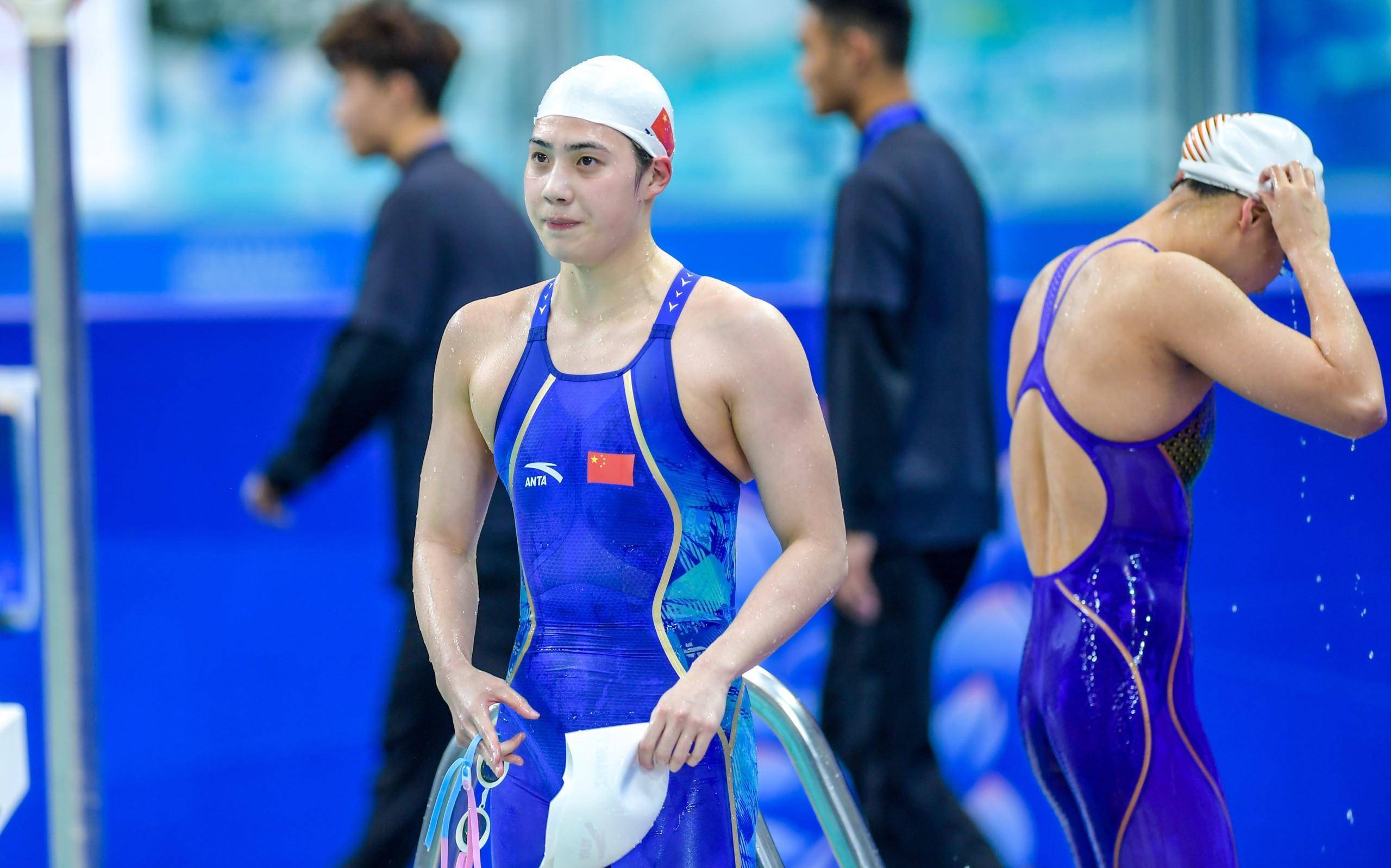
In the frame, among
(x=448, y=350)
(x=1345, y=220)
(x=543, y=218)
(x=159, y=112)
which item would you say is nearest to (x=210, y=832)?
(x=448, y=350)

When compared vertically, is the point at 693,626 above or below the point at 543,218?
below

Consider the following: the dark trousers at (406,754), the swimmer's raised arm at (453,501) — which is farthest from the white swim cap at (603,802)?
the dark trousers at (406,754)

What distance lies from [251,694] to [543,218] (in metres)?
2.70

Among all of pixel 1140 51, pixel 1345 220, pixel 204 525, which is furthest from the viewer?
pixel 1140 51

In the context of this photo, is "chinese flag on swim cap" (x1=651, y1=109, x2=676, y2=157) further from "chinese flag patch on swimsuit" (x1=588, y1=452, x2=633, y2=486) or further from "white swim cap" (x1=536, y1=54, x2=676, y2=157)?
"chinese flag patch on swimsuit" (x1=588, y1=452, x2=633, y2=486)

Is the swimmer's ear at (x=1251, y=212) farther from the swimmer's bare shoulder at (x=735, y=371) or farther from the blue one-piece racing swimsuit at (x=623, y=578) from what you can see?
the blue one-piece racing swimsuit at (x=623, y=578)

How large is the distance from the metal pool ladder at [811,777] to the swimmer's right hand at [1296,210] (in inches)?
41.5

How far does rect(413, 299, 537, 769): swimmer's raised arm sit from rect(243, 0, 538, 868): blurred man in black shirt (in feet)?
2.39

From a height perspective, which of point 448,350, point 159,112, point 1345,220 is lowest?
point 448,350

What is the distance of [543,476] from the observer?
2.21 m

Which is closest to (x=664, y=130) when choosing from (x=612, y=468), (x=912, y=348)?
(x=612, y=468)

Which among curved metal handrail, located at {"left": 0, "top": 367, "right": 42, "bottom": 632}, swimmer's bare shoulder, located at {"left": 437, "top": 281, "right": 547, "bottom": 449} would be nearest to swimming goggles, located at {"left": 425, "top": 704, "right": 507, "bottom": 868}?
swimmer's bare shoulder, located at {"left": 437, "top": 281, "right": 547, "bottom": 449}

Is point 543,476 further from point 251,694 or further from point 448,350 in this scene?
point 251,694

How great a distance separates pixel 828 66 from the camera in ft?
13.1
